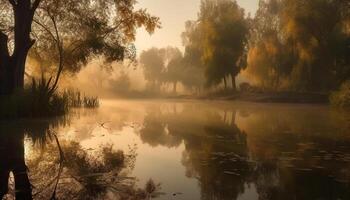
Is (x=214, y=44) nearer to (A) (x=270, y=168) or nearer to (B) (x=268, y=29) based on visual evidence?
(B) (x=268, y=29)

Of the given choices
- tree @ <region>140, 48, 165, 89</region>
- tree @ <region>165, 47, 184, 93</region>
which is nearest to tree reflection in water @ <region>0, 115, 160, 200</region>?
tree @ <region>165, 47, 184, 93</region>

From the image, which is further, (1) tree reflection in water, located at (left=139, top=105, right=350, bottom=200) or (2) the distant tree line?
(2) the distant tree line

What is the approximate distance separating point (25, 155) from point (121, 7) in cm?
1739

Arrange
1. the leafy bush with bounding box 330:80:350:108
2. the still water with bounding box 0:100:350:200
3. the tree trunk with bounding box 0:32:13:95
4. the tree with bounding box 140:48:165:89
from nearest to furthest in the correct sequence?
the still water with bounding box 0:100:350:200
the tree trunk with bounding box 0:32:13:95
the leafy bush with bounding box 330:80:350:108
the tree with bounding box 140:48:165:89

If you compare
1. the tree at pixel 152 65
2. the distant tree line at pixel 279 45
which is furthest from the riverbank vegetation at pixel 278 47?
the tree at pixel 152 65

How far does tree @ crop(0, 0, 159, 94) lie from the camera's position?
73.4 feet

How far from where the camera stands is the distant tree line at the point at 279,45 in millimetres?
43625

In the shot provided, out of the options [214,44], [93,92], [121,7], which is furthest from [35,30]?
[93,92]

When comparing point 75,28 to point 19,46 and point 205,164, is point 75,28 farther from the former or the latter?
point 205,164

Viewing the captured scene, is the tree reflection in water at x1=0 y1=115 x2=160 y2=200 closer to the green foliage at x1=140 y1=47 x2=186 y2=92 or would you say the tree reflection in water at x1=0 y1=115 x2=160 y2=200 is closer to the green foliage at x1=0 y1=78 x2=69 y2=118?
→ the green foliage at x1=0 y1=78 x2=69 y2=118

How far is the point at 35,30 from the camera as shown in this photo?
27.6 metres

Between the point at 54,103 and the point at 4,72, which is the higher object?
the point at 4,72

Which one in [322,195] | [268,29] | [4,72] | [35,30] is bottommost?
[322,195]

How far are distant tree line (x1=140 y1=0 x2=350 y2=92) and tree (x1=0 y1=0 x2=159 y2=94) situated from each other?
80.2ft
